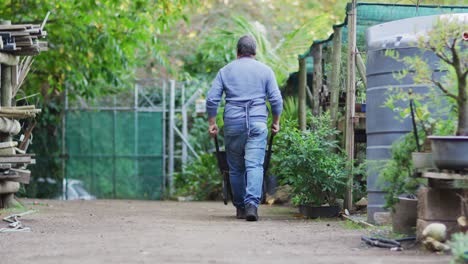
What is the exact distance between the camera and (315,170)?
10141mm

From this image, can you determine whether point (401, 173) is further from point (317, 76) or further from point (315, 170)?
point (317, 76)

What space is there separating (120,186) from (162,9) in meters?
4.64

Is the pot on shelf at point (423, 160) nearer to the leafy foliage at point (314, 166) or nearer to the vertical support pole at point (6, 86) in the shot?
the leafy foliage at point (314, 166)

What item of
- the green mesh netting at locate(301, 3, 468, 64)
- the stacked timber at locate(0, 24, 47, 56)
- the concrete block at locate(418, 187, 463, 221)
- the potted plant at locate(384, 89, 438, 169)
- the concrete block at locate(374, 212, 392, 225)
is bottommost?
the concrete block at locate(374, 212, 392, 225)

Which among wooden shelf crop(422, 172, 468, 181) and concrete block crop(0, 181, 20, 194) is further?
concrete block crop(0, 181, 20, 194)

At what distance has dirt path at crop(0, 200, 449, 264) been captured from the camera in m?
6.09

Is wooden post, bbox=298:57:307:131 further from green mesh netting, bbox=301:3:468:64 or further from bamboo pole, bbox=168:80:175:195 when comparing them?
bamboo pole, bbox=168:80:175:195

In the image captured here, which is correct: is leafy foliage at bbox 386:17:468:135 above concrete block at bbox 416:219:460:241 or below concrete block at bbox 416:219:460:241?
above

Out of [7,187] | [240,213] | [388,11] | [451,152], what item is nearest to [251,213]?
[240,213]

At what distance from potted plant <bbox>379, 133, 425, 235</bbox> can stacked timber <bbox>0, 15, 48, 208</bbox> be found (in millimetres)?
5573

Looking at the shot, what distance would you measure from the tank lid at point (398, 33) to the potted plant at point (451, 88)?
39.5 inches

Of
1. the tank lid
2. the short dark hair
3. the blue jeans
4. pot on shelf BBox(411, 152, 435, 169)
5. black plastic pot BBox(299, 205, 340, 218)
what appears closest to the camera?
pot on shelf BBox(411, 152, 435, 169)

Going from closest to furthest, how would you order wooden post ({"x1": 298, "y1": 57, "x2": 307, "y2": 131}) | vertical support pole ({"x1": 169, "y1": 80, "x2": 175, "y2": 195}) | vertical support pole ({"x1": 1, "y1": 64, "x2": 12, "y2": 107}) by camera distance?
1. vertical support pole ({"x1": 1, "y1": 64, "x2": 12, "y2": 107})
2. wooden post ({"x1": 298, "y1": 57, "x2": 307, "y2": 131})
3. vertical support pole ({"x1": 169, "y1": 80, "x2": 175, "y2": 195})

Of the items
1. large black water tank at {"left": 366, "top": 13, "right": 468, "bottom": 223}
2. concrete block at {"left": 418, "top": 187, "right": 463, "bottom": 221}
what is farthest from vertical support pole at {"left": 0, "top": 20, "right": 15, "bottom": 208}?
concrete block at {"left": 418, "top": 187, "right": 463, "bottom": 221}
